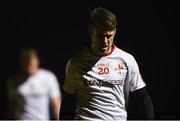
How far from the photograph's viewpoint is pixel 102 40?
3689 millimetres

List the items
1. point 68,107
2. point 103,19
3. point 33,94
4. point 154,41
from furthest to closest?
point 33,94 → point 154,41 → point 68,107 → point 103,19

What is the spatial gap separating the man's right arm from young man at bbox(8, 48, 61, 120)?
255 centimetres

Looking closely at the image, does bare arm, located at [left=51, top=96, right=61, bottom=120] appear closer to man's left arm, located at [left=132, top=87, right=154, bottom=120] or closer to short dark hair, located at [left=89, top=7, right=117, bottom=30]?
man's left arm, located at [left=132, top=87, right=154, bottom=120]

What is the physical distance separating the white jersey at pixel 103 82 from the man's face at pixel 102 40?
0.23 ft

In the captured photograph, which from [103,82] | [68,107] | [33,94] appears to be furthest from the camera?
[33,94]

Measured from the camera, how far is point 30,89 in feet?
21.6

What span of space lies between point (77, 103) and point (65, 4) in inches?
143

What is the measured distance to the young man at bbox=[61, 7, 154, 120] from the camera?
12.5ft

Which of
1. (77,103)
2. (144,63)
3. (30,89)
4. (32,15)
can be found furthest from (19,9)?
(77,103)

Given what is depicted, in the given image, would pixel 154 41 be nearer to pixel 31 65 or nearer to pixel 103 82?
pixel 31 65

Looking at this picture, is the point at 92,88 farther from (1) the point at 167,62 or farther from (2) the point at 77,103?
(1) the point at 167,62

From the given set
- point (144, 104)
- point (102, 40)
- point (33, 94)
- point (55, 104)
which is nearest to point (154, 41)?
point (55, 104)

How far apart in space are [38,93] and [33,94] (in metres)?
0.05

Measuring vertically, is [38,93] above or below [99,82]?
below
